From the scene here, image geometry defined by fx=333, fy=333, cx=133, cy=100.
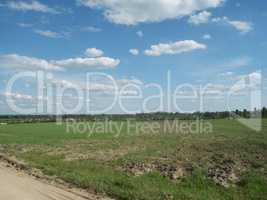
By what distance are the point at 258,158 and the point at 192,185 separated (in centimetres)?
797

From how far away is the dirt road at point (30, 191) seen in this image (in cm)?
999

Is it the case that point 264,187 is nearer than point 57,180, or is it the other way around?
point 264,187

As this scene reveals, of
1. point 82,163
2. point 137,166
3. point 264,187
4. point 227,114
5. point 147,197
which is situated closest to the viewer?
point 147,197

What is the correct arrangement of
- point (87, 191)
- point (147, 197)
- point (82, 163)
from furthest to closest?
point (82, 163) → point (87, 191) → point (147, 197)

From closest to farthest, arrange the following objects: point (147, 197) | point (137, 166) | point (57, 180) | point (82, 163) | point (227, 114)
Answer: point (147, 197) → point (57, 180) → point (137, 166) → point (82, 163) → point (227, 114)

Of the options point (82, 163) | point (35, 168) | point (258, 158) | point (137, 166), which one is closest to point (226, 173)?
point (137, 166)

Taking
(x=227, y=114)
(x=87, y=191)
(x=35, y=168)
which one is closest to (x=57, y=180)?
(x=87, y=191)

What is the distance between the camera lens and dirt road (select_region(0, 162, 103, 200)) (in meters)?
9.99

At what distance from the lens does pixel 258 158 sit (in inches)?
734

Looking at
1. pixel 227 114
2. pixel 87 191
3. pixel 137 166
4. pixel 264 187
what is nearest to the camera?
pixel 87 191

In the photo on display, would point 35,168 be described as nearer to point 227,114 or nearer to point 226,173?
point 226,173

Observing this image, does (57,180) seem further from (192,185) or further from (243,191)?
(243,191)

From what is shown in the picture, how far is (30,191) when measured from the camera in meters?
10.8

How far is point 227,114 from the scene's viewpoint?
147625 millimetres
